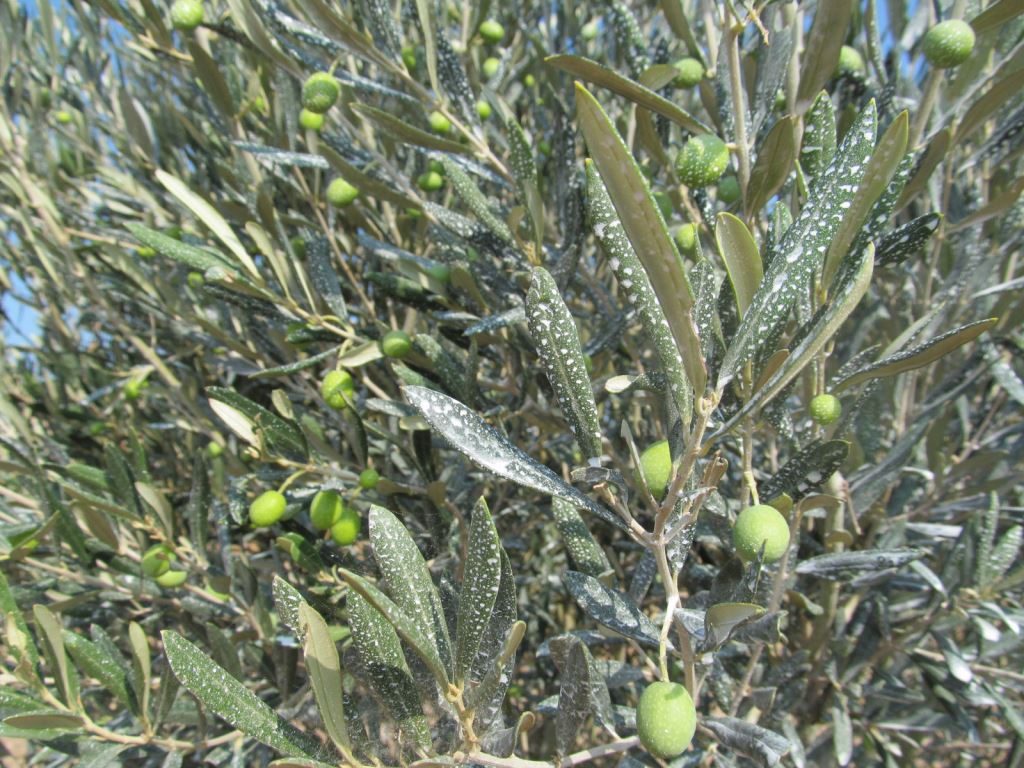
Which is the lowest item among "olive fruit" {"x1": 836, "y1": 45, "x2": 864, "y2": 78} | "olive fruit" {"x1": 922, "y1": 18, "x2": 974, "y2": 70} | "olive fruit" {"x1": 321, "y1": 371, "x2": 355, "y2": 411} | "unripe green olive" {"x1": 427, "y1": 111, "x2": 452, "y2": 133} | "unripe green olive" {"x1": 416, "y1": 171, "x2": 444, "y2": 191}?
"olive fruit" {"x1": 321, "y1": 371, "x2": 355, "y2": 411}

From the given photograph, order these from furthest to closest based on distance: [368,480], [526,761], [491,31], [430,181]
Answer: [491,31] → [430,181] → [368,480] → [526,761]

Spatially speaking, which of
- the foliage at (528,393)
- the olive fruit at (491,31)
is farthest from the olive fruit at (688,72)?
the olive fruit at (491,31)

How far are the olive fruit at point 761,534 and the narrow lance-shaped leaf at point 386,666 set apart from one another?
18.6 inches

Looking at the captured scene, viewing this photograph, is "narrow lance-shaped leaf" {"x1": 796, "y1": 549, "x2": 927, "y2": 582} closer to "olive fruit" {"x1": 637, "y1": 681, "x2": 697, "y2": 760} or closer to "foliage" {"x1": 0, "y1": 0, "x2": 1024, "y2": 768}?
"foliage" {"x1": 0, "y1": 0, "x2": 1024, "y2": 768}

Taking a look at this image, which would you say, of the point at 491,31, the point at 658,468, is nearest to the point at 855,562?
the point at 658,468

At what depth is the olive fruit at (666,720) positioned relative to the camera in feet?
2.79

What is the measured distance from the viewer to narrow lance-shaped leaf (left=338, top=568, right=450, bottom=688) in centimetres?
68

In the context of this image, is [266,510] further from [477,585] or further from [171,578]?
[477,585]

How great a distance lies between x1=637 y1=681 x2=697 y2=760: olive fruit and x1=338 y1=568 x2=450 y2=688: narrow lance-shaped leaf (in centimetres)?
24

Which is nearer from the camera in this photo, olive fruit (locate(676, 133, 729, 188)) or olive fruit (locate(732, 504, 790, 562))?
olive fruit (locate(732, 504, 790, 562))

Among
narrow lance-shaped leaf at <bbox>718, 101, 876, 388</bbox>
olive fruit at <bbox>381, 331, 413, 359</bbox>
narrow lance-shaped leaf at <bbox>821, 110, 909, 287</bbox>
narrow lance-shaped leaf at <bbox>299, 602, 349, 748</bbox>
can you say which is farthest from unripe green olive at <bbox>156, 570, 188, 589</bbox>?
narrow lance-shaped leaf at <bbox>821, 110, 909, 287</bbox>

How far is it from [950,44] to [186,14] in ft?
4.97

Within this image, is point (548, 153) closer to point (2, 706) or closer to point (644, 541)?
point (644, 541)

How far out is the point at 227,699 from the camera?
0.90 metres
